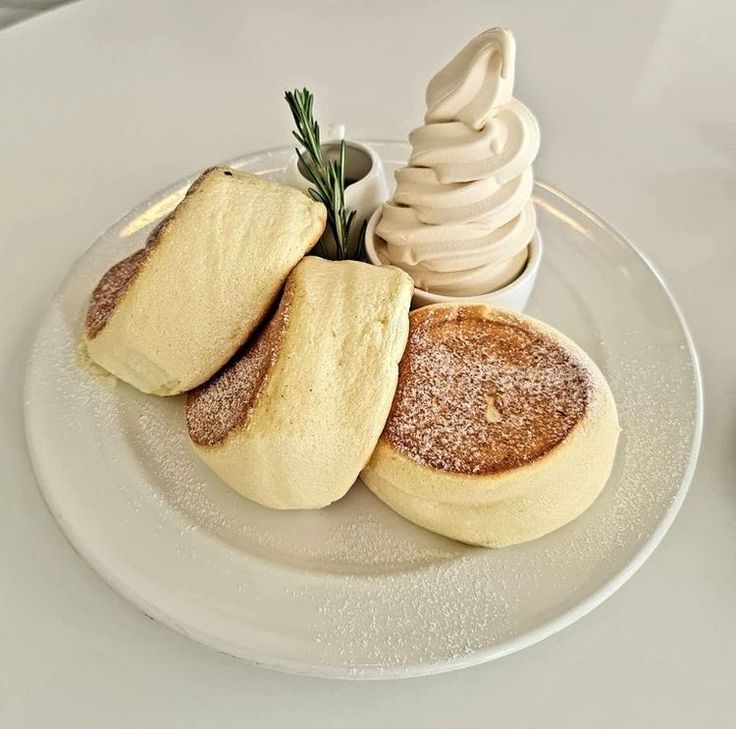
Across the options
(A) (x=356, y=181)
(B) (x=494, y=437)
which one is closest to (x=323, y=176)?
(A) (x=356, y=181)

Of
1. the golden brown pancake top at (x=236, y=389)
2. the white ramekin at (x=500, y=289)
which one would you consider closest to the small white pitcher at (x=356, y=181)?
the white ramekin at (x=500, y=289)

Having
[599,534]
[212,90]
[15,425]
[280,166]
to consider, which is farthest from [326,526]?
[212,90]

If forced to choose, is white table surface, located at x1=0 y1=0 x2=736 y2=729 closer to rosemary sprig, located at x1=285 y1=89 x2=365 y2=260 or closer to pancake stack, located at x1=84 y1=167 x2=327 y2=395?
pancake stack, located at x1=84 y1=167 x2=327 y2=395

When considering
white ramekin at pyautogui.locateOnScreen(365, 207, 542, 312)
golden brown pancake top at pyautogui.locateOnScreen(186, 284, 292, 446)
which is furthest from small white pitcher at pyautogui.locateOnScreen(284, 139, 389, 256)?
golden brown pancake top at pyautogui.locateOnScreen(186, 284, 292, 446)

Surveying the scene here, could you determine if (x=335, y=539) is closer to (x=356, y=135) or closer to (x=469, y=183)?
(x=469, y=183)

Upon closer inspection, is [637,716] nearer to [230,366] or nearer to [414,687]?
[414,687]
